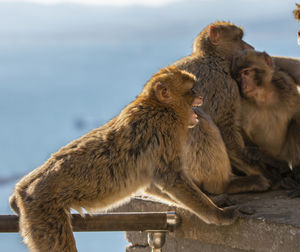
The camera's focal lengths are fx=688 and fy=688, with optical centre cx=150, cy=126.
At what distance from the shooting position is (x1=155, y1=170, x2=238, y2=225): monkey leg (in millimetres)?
2836

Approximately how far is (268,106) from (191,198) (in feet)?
3.01

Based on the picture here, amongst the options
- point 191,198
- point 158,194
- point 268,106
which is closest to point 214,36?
point 268,106

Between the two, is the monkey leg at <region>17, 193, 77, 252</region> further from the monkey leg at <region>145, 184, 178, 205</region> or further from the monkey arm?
the monkey arm

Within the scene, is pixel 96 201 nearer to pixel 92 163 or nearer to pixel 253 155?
pixel 92 163

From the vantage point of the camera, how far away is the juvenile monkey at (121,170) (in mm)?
2652

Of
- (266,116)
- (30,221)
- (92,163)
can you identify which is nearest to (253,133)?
(266,116)

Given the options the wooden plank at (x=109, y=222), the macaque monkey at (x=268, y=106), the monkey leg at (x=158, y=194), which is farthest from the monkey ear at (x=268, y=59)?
the wooden plank at (x=109, y=222)

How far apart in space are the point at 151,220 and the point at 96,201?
32cm

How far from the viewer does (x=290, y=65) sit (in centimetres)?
368

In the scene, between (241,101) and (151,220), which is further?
(241,101)

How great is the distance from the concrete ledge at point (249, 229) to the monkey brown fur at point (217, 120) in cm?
11

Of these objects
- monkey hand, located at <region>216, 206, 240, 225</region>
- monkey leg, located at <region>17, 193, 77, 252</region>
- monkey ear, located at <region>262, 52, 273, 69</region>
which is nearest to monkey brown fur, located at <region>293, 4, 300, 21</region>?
monkey ear, located at <region>262, 52, 273, 69</region>

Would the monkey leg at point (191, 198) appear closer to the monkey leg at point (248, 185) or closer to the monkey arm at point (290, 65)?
the monkey leg at point (248, 185)

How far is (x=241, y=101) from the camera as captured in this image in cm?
352
